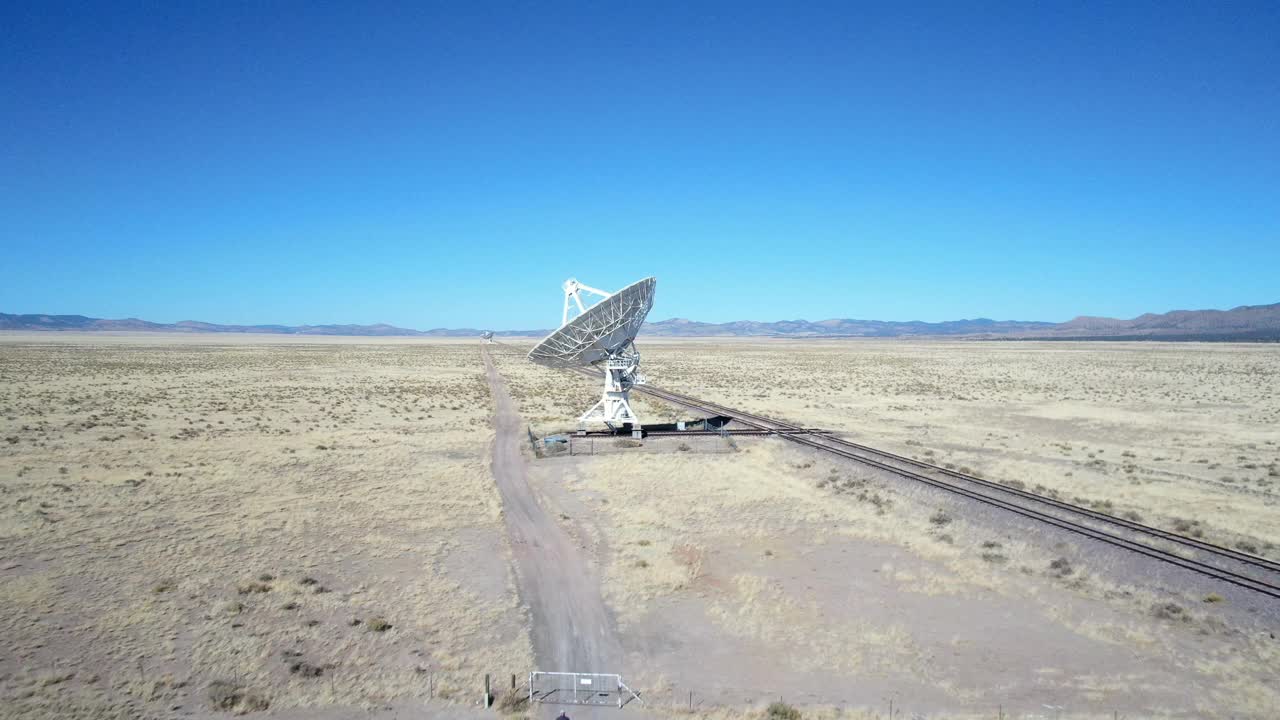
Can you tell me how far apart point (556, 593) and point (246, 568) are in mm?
7886

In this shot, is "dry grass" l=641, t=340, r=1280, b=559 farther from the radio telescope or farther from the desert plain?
the radio telescope

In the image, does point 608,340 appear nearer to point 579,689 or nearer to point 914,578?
point 914,578

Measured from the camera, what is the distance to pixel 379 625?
44.0 ft

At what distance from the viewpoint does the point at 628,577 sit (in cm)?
1611

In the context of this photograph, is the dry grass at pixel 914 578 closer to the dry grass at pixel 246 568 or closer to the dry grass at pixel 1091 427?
the dry grass at pixel 1091 427

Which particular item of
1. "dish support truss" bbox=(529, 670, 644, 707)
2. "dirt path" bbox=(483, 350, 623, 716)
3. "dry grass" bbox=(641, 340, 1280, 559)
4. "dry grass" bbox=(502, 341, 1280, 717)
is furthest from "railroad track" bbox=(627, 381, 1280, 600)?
"dish support truss" bbox=(529, 670, 644, 707)

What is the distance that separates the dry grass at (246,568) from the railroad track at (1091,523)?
15.7 m

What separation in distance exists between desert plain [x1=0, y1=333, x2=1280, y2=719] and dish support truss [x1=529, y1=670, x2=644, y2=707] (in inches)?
13.6

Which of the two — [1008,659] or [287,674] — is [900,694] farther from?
[287,674]

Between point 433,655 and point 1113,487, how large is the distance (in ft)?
81.3

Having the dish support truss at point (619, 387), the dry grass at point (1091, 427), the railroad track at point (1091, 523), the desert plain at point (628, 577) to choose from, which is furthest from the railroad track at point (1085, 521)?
the dish support truss at point (619, 387)

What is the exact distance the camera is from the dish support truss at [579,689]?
10914mm

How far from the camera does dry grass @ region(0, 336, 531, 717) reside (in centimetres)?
1154

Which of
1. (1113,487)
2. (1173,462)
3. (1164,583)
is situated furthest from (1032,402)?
(1164,583)
